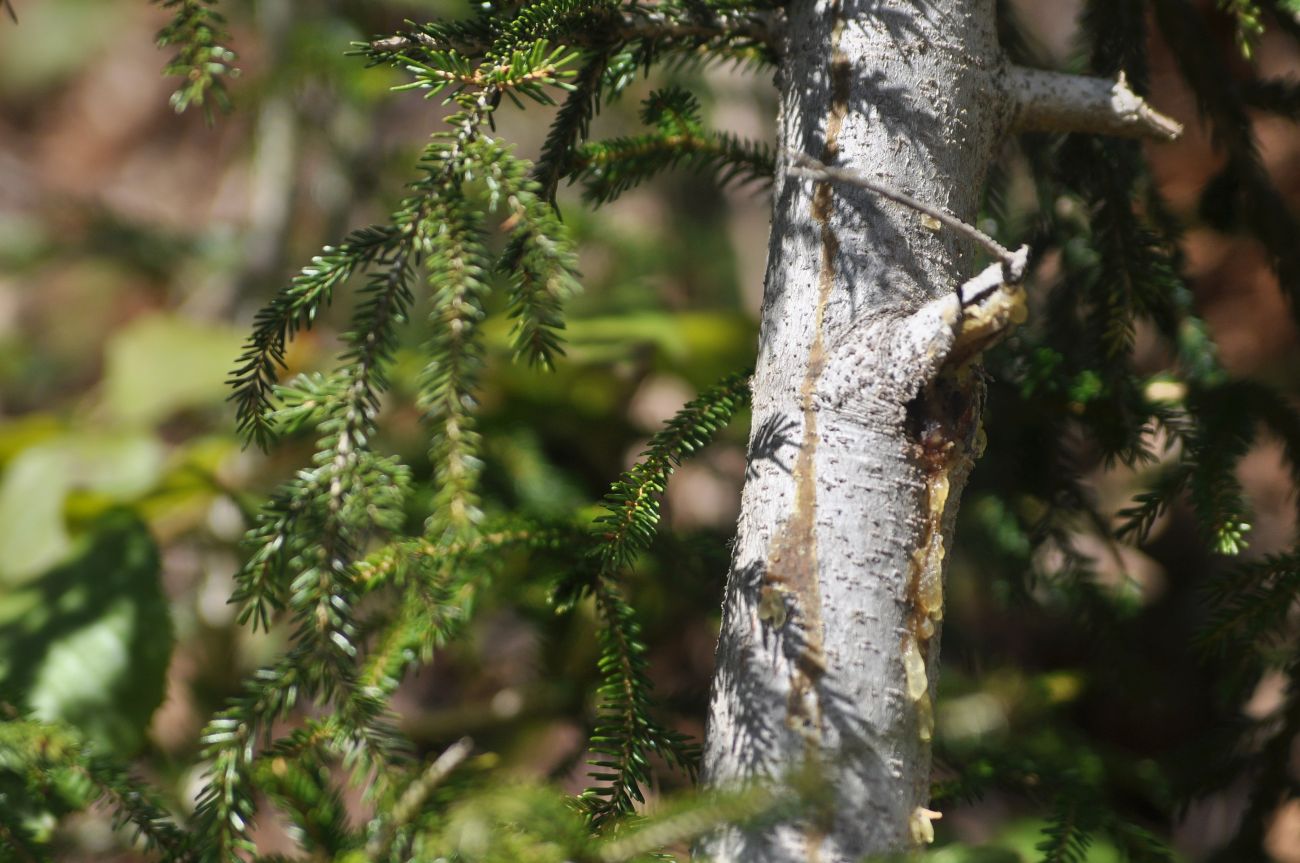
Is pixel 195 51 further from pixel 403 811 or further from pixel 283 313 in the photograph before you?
pixel 403 811

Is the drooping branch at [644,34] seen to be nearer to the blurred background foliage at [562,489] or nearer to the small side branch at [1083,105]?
the small side branch at [1083,105]

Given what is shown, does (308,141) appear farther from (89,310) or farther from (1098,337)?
(1098,337)

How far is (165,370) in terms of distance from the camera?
1.71 metres

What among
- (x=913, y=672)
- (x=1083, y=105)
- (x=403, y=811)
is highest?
(x=1083, y=105)

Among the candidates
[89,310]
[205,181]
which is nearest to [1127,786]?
[89,310]

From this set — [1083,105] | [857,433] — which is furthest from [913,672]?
[1083,105]

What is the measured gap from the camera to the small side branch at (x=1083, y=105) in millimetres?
787

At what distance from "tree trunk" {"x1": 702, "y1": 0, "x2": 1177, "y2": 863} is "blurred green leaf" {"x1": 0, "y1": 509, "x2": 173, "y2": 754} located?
68cm

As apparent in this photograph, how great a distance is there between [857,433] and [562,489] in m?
0.82

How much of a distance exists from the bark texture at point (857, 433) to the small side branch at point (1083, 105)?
0.03 m

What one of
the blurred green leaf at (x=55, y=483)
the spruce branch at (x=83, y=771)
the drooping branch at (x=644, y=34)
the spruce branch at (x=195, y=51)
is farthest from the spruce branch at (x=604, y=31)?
the blurred green leaf at (x=55, y=483)

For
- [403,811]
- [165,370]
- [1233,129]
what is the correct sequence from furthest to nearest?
[165,370]
[1233,129]
[403,811]

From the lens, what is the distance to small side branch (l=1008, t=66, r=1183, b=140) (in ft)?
2.58

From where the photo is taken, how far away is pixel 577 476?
1.61 meters
